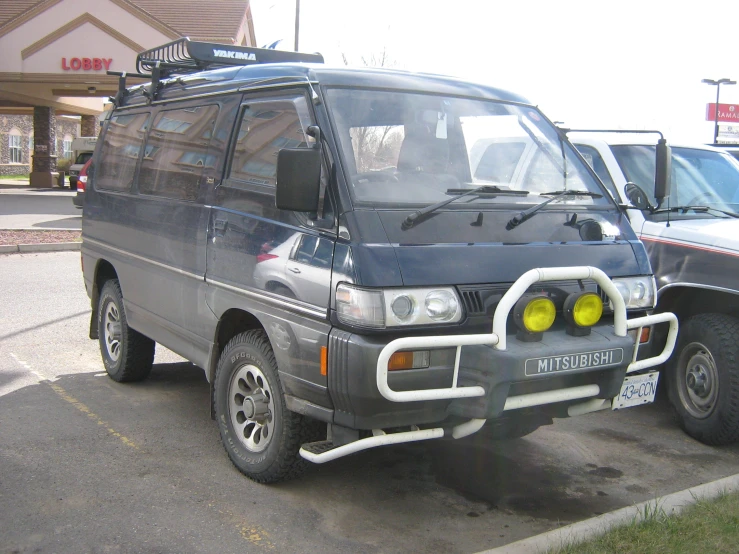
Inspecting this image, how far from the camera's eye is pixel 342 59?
2373 centimetres

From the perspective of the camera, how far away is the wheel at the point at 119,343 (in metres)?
6.35

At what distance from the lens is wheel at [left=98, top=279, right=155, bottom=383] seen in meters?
6.35

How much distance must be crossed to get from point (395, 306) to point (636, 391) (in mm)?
1545

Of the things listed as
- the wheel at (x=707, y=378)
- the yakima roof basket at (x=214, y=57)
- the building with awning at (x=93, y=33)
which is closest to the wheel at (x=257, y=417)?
the yakima roof basket at (x=214, y=57)

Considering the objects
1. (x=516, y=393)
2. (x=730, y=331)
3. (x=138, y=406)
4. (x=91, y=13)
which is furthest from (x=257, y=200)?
(x=91, y=13)

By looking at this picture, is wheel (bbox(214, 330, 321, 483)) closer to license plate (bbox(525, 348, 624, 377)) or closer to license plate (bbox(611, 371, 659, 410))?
license plate (bbox(525, 348, 624, 377))

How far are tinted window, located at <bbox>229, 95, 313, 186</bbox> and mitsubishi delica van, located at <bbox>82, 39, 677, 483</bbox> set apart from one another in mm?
13

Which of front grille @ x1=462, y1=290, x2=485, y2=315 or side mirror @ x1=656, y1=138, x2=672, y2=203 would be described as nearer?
front grille @ x1=462, y1=290, x2=485, y2=315

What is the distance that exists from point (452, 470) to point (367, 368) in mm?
1537

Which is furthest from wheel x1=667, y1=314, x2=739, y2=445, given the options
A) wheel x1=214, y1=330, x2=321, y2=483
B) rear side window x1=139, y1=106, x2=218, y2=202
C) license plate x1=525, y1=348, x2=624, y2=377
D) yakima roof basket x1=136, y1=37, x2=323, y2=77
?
yakima roof basket x1=136, y1=37, x2=323, y2=77

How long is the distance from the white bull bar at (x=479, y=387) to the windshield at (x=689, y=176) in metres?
2.39

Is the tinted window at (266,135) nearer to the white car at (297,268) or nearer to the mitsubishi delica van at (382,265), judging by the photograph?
the mitsubishi delica van at (382,265)

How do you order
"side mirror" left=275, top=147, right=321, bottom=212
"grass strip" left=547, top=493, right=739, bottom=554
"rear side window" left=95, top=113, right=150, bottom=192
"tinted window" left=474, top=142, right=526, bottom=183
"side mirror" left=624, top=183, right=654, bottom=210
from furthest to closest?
"rear side window" left=95, top=113, right=150, bottom=192
"side mirror" left=624, top=183, right=654, bottom=210
"tinted window" left=474, top=142, right=526, bottom=183
"side mirror" left=275, top=147, right=321, bottom=212
"grass strip" left=547, top=493, right=739, bottom=554

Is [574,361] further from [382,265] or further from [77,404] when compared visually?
[77,404]
